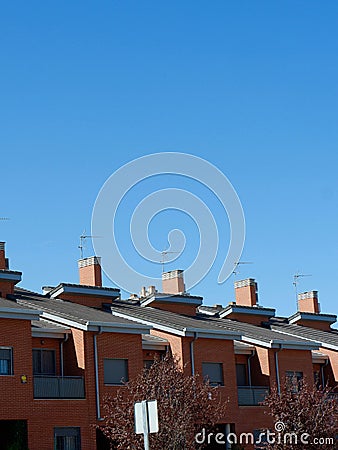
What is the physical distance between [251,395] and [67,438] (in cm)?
1155

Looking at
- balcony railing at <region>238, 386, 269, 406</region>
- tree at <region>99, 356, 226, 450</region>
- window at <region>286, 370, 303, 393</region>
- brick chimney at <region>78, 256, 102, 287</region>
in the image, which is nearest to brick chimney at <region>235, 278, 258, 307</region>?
window at <region>286, 370, 303, 393</region>

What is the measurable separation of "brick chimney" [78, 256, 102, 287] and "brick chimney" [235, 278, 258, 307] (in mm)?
13215

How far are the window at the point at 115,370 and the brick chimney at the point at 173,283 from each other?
1440cm

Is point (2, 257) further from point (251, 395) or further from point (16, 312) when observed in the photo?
point (251, 395)

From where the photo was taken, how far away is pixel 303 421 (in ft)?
119

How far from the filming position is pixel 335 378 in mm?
50750

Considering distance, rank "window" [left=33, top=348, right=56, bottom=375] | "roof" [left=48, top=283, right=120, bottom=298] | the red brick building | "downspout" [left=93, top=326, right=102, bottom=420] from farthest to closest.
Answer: "roof" [left=48, top=283, right=120, bottom=298], "window" [left=33, top=348, right=56, bottom=375], "downspout" [left=93, top=326, right=102, bottom=420], the red brick building

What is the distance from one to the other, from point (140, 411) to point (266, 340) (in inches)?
1009

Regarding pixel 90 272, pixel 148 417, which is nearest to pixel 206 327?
pixel 90 272

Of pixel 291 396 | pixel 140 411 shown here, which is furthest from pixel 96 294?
pixel 140 411

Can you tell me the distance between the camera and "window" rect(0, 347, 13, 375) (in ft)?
108

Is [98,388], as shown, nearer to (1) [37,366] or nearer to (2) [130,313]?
(1) [37,366]

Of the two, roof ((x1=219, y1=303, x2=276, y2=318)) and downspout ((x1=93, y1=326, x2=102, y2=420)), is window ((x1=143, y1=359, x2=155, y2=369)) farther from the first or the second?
roof ((x1=219, y1=303, x2=276, y2=318))

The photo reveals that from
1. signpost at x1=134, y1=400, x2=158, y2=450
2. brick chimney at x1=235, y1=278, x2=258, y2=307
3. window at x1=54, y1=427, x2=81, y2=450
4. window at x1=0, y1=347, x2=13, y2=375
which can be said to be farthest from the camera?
brick chimney at x1=235, y1=278, x2=258, y2=307
